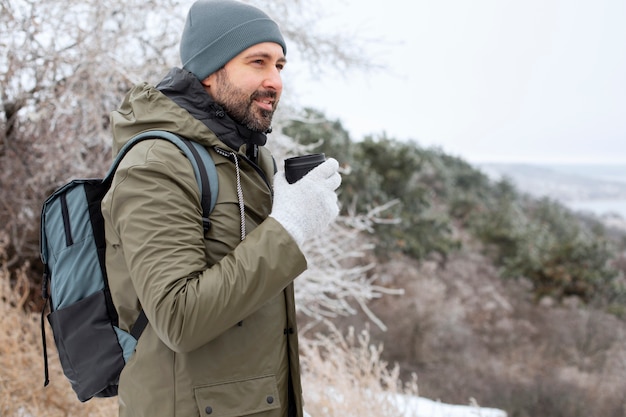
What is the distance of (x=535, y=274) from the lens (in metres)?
12.7

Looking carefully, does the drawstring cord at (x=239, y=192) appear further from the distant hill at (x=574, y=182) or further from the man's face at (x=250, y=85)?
the distant hill at (x=574, y=182)

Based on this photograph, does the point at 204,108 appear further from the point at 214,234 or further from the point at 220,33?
the point at 214,234

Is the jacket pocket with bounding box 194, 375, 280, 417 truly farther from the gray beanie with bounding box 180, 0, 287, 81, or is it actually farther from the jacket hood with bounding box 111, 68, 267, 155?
the gray beanie with bounding box 180, 0, 287, 81

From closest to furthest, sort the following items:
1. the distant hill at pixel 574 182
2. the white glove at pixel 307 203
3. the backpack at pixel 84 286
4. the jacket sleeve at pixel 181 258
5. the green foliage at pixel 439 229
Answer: the jacket sleeve at pixel 181 258
the white glove at pixel 307 203
the backpack at pixel 84 286
the green foliage at pixel 439 229
the distant hill at pixel 574 182

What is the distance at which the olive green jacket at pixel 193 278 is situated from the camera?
124cm

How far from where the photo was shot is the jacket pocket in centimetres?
138

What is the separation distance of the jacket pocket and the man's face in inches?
25.6

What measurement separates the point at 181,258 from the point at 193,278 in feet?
0.17

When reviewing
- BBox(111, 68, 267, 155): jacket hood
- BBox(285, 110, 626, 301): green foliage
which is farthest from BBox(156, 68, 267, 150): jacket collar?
BBox(285, 110, 626, 301): green foliage

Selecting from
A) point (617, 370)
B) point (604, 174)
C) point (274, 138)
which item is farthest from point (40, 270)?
point (604, 174)

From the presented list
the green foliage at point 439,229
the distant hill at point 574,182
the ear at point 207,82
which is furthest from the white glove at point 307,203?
the distant hill at point 574,182

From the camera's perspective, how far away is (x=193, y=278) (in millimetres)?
1254

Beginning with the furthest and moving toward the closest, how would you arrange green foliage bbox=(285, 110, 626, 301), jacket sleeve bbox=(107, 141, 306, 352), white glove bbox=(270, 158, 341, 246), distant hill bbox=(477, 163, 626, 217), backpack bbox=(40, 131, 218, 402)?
distant hill bbox=(477, 163, 626, 217), green foliage bbox=(285, 110, 626, 301), backpack bbox=(40, 131, 218, 402), white glove bbox=(270, 158, 341, 246), jacket sleeve bbox=(107, 141, 306, 352)

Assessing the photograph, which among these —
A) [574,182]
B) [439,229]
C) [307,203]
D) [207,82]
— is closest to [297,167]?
[307,203]
